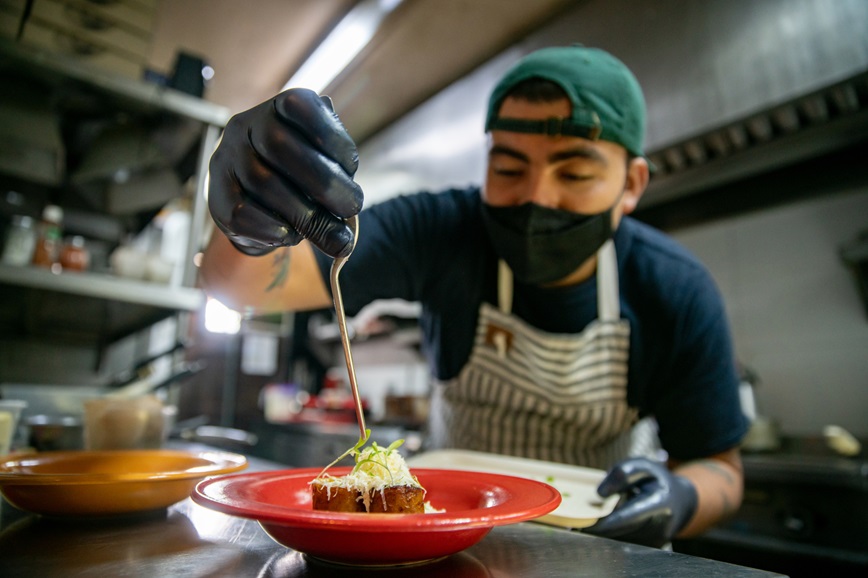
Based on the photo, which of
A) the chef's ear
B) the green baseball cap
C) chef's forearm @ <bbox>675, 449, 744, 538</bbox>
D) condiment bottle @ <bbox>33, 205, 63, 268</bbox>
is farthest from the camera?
condiment bottle @ <bbox>33, 205, 63, 268</bbox>

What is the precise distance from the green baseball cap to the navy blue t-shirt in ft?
1.09

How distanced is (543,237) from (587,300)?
0.32 m

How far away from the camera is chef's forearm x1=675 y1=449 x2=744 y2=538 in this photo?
3.91ft

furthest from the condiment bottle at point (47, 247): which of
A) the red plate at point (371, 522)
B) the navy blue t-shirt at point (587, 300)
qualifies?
the red plate at point (371, 522)

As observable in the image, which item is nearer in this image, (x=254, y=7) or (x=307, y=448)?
(x=254, y=7)

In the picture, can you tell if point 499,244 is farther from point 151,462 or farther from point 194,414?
point 194,414

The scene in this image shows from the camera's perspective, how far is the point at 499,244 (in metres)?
1.46

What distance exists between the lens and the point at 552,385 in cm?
153

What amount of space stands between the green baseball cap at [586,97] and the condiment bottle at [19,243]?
2.01 metres

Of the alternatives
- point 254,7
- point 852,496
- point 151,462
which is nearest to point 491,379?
point 151,462

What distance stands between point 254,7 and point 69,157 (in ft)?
5.34

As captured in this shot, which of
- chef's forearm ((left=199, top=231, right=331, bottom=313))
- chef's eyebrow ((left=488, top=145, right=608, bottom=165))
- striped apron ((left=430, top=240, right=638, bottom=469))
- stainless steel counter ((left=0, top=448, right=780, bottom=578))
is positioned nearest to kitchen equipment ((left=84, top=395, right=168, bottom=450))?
chef's forearm ((left=199, top=231, right=331, bottom=313))

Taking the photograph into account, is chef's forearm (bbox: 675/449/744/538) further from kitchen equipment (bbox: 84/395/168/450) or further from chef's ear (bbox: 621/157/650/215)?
kitchen equipment (bbox: 84/395/168/450)

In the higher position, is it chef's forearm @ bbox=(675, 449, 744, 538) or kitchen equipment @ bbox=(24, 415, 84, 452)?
kitchen equipment @ bbox=(24, 415, 84, 452)
